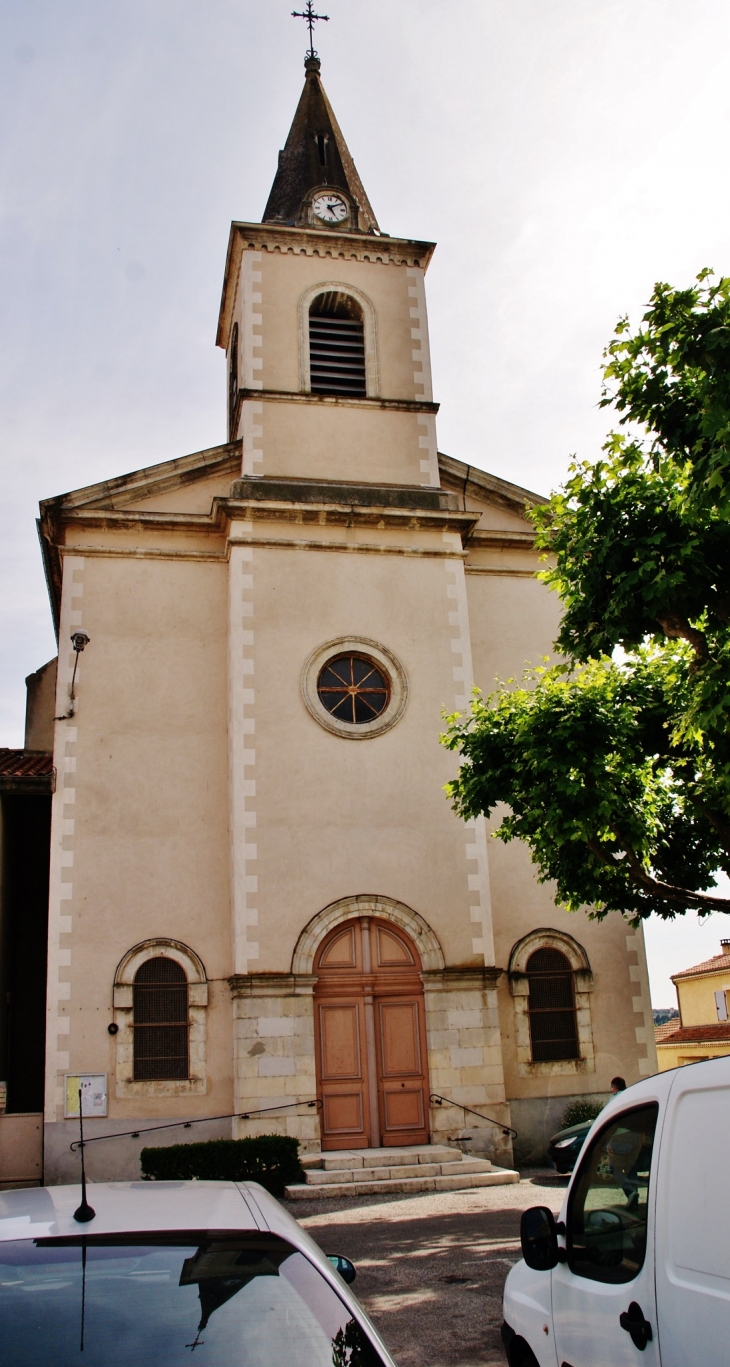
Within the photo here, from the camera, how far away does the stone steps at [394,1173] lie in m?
12.8

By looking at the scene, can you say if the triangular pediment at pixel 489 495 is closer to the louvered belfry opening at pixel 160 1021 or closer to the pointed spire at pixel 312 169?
the pointed spire at pixel 312 169

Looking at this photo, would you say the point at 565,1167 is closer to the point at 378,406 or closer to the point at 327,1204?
the point at 327,1204

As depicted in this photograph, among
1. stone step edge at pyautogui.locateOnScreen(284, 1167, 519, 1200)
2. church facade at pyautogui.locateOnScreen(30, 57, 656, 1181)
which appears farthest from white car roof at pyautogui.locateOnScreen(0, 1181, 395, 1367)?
church facade at pyautogui.locateOnScreen(30, 57, 656, 1181)

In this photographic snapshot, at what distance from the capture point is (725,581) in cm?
977

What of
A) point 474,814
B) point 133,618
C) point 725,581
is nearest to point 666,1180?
point 725,581

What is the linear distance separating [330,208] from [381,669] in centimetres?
892

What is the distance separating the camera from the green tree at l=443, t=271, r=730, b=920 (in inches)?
341

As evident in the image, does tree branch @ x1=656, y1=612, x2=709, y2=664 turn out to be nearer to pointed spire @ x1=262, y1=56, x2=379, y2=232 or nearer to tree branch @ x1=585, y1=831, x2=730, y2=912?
tree branch @ x1=585, y1=831, x2=730, y2=912

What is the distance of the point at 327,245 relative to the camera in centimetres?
1912

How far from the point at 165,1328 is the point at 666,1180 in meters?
1.66

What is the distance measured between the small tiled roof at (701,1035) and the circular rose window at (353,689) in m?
19.0

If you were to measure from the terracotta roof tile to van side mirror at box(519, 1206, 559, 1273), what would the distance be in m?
28.1

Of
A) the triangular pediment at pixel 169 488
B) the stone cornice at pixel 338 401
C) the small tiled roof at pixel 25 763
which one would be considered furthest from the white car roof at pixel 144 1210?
the stone cornice at pixel 338 401

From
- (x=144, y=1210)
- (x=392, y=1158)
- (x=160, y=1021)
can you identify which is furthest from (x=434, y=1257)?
(x=144, y=1210)
